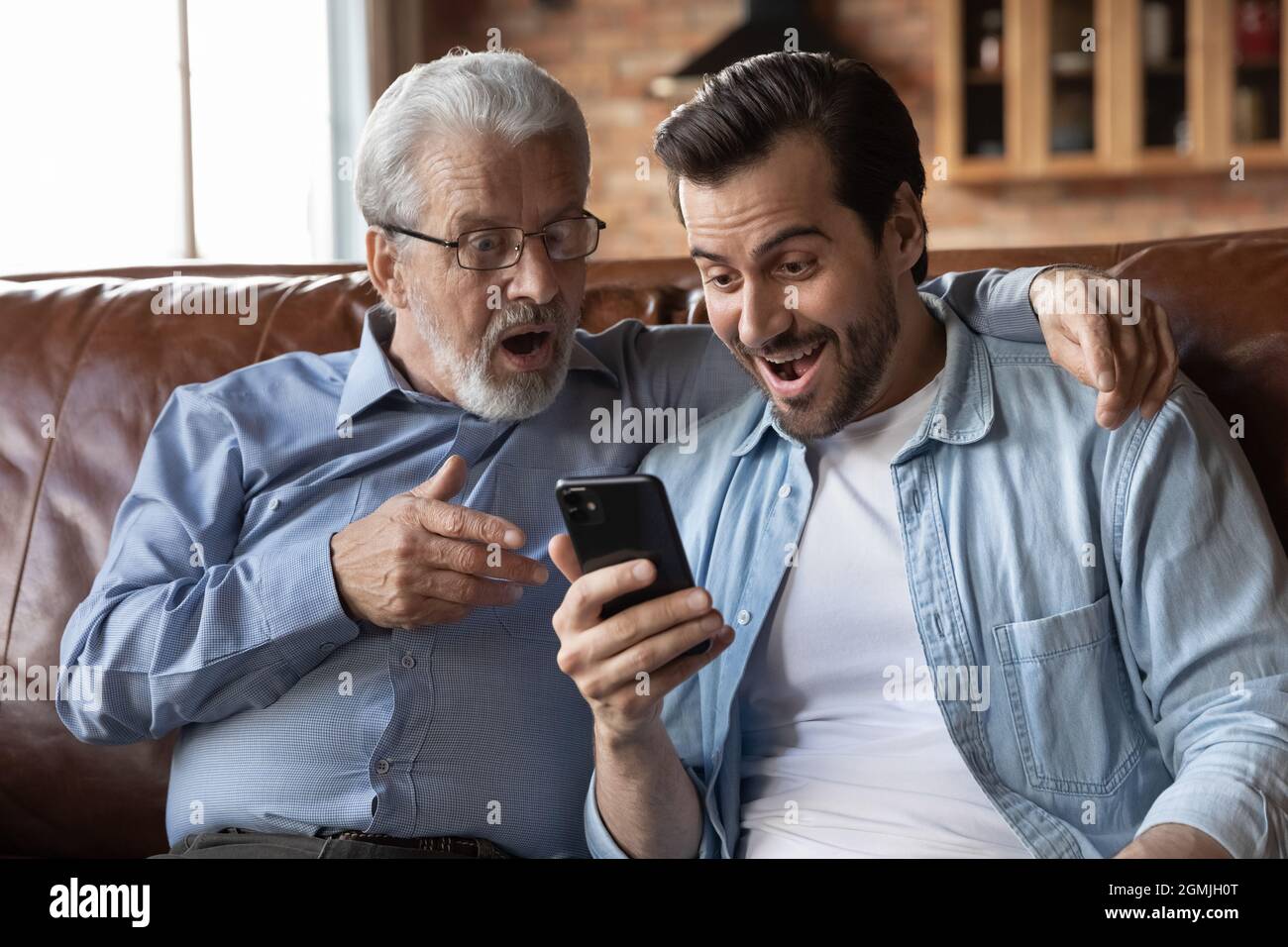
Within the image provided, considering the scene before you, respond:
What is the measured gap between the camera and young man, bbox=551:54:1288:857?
3.90 ft

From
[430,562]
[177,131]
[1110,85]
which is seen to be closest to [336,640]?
[430,562]

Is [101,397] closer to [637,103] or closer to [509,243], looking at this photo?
[509,243]

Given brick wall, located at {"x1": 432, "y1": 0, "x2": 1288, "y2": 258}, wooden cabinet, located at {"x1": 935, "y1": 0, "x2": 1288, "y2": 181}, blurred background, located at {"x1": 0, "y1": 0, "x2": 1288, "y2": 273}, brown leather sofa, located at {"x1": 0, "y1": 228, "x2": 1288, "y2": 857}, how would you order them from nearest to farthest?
brown leather sofa, located at {"x1": 0, "y1": 228, "x2": 1288, "y2": 857}
blurred background, located at {"x1": 0, "y1": 0, "x2": 1288, "y2": 273}
wooden cabinet, located at {"x1": 935, "y1": 0, "x2": 1288, "y2": 181}
brick wall, located at {"x1": 432, "y1": 0, "x2": 1288, "y2": 258}

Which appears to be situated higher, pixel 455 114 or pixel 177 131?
pixel 177 131

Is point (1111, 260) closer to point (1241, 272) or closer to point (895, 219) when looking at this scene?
point (1241, 272)

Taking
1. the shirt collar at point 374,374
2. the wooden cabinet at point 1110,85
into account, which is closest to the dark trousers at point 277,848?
the shirt collar at point 374,374

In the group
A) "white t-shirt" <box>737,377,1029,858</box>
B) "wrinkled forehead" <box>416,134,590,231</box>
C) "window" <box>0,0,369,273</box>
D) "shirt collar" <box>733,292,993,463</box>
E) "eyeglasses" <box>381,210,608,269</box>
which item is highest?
"window" <box>0,0,369,273</box>

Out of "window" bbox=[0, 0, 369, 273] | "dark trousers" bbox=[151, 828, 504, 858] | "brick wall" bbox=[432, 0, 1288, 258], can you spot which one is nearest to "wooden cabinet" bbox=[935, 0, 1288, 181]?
"brick wall" bbox=[432, 0, 1288, 258]

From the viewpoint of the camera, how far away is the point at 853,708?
1.32 metres

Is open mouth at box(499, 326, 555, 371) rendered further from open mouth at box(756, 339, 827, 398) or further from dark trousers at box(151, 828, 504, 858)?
dark trousers at box(151, 828, 504, 858)

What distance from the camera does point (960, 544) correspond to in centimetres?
128

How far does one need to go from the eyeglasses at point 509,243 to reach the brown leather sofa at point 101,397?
260 mm

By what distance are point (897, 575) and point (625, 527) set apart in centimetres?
35

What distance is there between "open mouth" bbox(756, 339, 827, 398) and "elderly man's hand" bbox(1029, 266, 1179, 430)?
0.75ft
